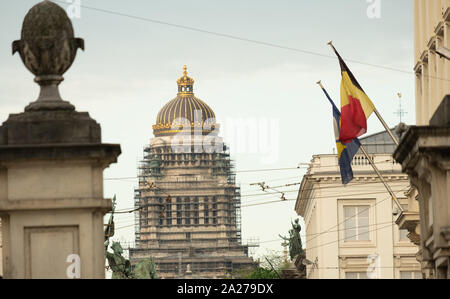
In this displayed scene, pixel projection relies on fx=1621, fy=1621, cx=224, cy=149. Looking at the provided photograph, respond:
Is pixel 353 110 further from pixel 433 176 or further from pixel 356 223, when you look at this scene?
pixel 356 223

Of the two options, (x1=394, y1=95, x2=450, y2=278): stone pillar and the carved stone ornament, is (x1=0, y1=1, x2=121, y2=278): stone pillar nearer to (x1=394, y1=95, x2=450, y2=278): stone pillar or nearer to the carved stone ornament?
the carved stone ornament

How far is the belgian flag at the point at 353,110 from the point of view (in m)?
44.1

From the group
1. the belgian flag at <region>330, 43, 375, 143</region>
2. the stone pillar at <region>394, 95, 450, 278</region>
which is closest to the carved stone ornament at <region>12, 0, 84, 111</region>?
the stone pillar at <region>394, 95, 450, 278</region>

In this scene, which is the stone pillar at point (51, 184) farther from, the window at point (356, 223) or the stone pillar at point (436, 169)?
the window at point (356, 223)

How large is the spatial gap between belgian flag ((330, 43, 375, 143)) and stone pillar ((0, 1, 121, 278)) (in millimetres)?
18294

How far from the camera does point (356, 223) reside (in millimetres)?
104688

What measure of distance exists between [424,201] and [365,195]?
245 ft

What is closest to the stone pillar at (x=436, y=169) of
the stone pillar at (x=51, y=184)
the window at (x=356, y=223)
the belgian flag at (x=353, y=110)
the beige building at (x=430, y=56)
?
the stone pillar at (x=51, y=184)

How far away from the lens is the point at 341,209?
10594 centimetres

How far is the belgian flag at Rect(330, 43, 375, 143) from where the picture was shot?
4412cm

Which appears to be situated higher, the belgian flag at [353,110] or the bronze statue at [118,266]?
the belgian flag at [353,110]

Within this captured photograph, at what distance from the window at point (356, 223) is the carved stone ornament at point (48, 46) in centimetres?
7773

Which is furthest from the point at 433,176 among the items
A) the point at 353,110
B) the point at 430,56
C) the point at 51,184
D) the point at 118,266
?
the point at 118,266

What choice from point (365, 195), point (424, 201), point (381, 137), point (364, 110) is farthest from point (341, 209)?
point (424, 201)
